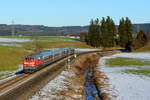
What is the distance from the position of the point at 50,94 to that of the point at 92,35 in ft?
351

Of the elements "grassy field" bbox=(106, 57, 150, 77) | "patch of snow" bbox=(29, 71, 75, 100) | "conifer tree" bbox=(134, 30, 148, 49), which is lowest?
"grassy field" bbox=(106, 57, 150, 77)

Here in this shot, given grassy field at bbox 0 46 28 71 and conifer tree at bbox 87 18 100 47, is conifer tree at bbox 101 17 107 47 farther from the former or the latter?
grassy field at bbox 0 46 28 71

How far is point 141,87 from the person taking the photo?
85.4 ft

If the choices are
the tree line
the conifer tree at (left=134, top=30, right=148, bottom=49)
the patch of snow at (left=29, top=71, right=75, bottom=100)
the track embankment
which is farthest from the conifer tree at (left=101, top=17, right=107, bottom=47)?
the patch of snow at (left=29, top=71, right=75, bottom=100)

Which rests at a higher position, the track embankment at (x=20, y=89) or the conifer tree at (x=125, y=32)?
the conifer tree at (x=125, y=32)

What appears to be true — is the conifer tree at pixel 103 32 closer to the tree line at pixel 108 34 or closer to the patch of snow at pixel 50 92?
the tree line at pixel 108 34

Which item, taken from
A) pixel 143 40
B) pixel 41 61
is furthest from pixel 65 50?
pixel 143 40

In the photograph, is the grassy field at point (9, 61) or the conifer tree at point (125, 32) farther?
the conifer tree at point (125, 32)

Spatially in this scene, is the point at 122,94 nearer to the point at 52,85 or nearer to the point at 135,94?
the point at 135,94

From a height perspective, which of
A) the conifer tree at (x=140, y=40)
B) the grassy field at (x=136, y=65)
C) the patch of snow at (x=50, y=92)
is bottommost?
the grassy field at (x=136, y=65)

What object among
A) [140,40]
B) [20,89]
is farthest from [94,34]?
[20,89]

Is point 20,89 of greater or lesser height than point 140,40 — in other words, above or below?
below

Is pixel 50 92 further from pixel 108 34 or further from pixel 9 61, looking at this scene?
pixel 108 34

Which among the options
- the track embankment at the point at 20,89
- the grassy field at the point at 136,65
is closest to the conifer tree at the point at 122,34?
the grassy field at the point at 136,65
